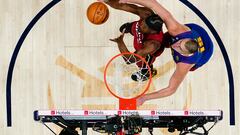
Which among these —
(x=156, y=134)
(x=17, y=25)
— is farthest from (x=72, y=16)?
(x=156, y=134)

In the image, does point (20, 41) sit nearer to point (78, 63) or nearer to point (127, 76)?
point (78, 63)

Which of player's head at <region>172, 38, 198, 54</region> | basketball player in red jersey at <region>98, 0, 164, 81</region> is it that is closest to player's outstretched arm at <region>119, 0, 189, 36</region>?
basketball player in red jersey at <region>98, 0, 164, 81</region>

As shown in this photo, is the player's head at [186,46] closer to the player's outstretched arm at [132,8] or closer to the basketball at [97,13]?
the player's outstretched arm at [132,8]

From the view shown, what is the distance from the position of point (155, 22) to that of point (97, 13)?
127 cm

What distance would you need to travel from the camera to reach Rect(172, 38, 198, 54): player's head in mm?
11180

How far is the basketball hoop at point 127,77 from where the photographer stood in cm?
1025

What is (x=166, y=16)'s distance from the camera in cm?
1131

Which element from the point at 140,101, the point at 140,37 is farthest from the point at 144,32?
the point at 140,101

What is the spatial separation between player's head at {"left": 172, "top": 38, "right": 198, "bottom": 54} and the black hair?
1.67 feet

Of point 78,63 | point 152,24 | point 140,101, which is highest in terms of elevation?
point 152,24

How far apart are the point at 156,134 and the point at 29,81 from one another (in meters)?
3.00

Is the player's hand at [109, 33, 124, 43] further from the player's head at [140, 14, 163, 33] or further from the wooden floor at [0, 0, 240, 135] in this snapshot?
the player's head at [140, 14, 163, 33]

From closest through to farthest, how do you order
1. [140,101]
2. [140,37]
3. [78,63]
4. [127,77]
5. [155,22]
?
[127,77]
[140,101]
[140,37]
[155,22]
[78,63]

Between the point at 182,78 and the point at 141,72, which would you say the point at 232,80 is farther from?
the point at 141,72
